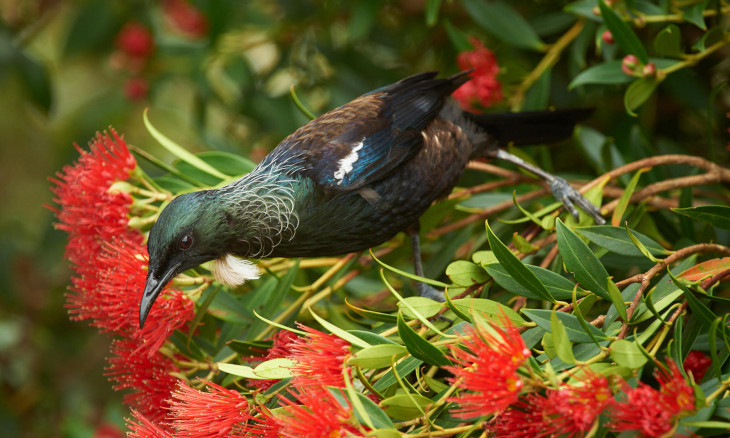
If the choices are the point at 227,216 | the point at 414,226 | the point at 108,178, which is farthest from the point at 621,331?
the point at 108,178

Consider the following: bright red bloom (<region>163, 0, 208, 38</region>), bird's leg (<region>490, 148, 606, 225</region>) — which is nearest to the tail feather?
bird's leg (<region>490, 148, 606, 225</region>)

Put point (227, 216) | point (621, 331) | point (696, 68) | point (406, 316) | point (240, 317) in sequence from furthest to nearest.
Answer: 1. point (696, 68)
2. point (240, 317)
3. point (227, 216)
4. point (406, 316)
5. point (621, 331)

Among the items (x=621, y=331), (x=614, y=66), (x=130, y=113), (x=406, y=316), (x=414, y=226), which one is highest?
(x=614, y=66)

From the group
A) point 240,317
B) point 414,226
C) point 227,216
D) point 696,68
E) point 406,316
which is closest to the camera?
point 406,316

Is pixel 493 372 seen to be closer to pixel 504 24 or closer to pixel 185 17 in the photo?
pixel 504 24

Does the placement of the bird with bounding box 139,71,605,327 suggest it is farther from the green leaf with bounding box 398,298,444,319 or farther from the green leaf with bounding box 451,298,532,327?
the green leaf with bounding box 451,298,532,327

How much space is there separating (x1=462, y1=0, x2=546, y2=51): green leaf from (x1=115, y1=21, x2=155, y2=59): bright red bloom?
156 centimetres

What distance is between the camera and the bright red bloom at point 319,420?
3.73ft

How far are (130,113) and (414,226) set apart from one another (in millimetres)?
1881

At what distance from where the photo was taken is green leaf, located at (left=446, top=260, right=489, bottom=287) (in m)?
1.55

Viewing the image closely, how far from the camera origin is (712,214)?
58.5 inches

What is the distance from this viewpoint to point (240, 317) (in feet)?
5.99

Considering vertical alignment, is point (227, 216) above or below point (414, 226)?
above

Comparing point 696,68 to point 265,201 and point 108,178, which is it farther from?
point 108,178
